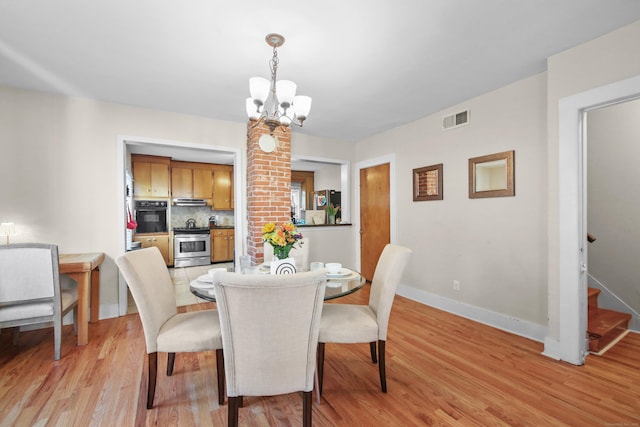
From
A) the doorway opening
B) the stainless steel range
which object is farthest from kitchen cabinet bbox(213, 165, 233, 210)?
the doorway opening

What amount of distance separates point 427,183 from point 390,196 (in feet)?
2.15

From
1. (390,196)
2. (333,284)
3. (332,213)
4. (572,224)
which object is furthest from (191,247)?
(572,224)

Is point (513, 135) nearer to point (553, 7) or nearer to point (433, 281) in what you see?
point (553, 7)

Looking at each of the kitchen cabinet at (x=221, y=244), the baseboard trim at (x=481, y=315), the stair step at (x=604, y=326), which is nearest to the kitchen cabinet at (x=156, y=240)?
the kitchen cabinet at (x=221, y=244)

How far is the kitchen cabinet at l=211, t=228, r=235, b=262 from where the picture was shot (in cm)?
640

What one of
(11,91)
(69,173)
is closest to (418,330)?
(69,173)

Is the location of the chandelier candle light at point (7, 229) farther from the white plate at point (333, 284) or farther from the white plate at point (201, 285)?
the white plate at point (333, 284)

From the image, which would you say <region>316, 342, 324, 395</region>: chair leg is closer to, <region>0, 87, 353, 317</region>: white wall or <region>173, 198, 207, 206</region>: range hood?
<region>0, 87, 353, 317</region>: white wall

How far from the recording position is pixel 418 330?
113 inches

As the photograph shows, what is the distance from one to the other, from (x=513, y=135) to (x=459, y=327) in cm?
199

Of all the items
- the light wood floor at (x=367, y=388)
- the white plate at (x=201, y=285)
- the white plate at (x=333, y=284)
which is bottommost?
the light wood floor at (x=367, y=388)

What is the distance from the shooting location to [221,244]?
6484 millimetres

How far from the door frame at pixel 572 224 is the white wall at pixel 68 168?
13.2 feet

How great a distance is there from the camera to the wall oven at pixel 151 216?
18.5 feet
